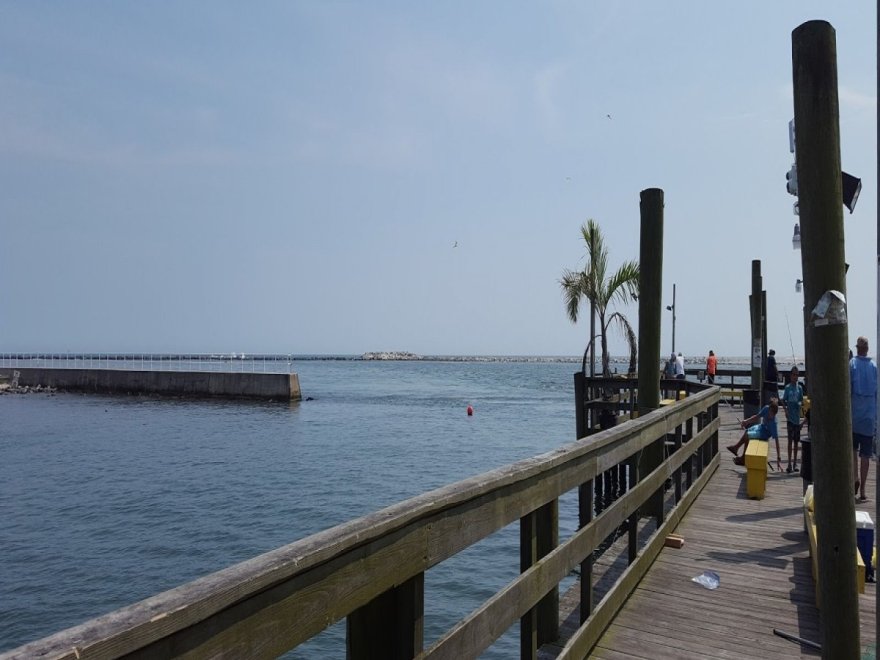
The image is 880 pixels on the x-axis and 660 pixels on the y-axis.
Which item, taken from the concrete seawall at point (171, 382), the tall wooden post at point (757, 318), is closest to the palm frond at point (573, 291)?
the tall wooden post at point (757, 318)

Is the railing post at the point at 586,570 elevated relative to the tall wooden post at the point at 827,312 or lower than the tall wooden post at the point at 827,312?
lower

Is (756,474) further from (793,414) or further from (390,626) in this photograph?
(390,626)

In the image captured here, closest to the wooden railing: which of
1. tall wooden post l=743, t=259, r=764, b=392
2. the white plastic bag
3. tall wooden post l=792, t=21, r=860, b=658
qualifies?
tall wooden post l=792, t=21, r=860, b=658

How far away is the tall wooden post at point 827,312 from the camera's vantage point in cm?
299

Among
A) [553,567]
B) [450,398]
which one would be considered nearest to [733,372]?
[553,567]

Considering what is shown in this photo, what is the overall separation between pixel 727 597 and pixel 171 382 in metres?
51.2

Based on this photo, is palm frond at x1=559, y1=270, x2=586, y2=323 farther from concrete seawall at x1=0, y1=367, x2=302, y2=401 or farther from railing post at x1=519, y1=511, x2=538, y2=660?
concrete seawall at x1=0, y1=367, x2=302, y2=401

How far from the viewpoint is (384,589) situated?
1892 mm

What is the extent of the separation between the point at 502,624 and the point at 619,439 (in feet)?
6.20

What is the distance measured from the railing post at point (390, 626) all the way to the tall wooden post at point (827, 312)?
2.02 meters

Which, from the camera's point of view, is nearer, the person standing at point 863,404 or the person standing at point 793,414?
the person standing at point 863,404

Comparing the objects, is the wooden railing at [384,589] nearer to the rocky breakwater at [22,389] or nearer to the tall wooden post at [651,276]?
the tall wooden post at [651,276]

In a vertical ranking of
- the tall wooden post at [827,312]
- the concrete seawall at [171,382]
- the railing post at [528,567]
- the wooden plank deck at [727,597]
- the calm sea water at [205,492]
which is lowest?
the calm sea water at [205,492]

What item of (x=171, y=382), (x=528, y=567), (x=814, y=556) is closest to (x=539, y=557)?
(x=528, y=567)
